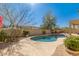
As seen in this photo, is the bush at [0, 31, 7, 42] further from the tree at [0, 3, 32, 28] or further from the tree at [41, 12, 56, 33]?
the tree at [41, 12, 56, 33]

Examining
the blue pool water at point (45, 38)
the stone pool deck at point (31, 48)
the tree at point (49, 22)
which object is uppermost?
the tree at point (49, 22)

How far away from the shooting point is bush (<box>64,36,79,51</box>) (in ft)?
8.46

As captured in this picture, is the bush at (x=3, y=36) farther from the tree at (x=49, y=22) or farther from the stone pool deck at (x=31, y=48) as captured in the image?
the tree at (x=49, y=22)

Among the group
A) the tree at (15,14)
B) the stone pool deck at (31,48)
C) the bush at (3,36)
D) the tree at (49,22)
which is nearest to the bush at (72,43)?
the stone pool deck at (31,48)

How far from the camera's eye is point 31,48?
2.62m

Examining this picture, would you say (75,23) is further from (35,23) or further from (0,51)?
(0,51)

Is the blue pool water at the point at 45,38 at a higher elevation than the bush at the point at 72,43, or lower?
higher

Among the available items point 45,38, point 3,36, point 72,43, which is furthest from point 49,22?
point 3,36

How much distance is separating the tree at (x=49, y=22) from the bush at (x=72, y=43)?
0.23m

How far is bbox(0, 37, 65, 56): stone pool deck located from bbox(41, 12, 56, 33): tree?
17 centimetres

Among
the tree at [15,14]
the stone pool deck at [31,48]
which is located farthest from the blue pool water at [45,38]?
the tree at [15,14]

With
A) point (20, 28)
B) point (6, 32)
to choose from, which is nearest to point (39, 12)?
point (20, 28)

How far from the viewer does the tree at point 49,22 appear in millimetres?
2619

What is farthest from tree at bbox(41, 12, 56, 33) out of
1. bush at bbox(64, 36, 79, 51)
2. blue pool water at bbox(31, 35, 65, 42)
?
bush at bbox(64, 36, 79, 51)
